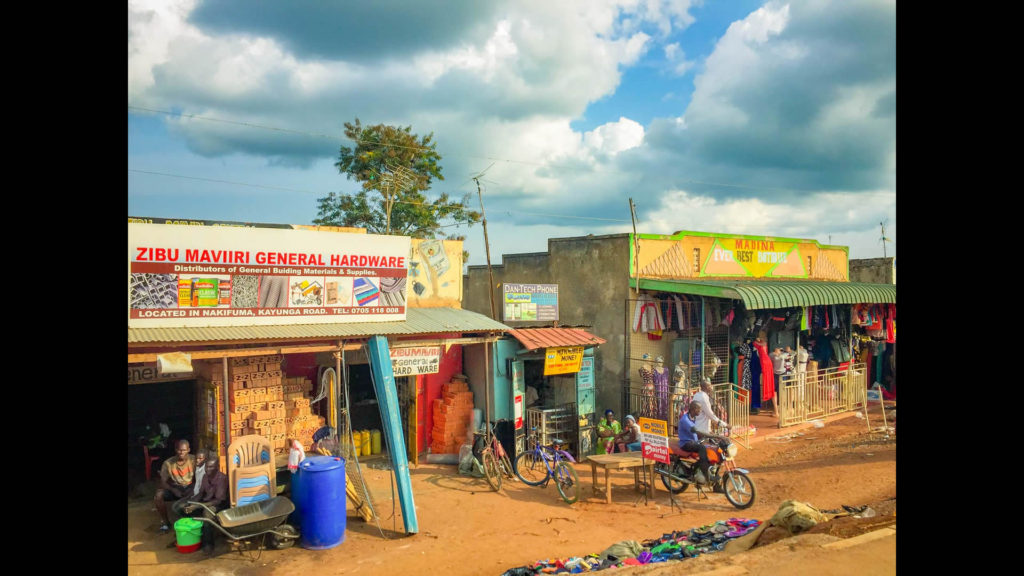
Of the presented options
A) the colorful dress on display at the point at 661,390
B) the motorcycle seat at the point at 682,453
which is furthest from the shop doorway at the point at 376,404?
the colorful dress on display at the point at 661,390

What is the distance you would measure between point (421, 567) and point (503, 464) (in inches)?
174

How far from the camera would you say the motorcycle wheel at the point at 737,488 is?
1039 centimetres

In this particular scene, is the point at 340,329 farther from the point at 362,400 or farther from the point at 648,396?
the point at 648,396

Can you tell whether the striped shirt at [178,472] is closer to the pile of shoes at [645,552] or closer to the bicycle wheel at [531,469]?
the pile of shoes at [645,552]

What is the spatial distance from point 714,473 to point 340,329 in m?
7.27

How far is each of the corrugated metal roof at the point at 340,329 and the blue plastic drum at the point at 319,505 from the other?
243 centimetres

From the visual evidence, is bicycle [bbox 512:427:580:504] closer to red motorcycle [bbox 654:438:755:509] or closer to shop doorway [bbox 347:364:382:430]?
red motorcycle [bbox 654:438:755:509]

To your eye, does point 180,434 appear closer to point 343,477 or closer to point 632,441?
point 343,477

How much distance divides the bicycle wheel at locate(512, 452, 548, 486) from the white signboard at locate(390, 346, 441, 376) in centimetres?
263

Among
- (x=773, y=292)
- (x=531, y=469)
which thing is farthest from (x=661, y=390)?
(x=531, y=469)

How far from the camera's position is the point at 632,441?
44.0ft

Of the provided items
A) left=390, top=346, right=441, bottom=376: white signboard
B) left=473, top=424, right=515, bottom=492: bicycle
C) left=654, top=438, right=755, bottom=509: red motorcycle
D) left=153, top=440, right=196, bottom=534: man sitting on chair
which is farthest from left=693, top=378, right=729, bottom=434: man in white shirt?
left=153, top=440, right=196, bottom=534: man sitting on chair
